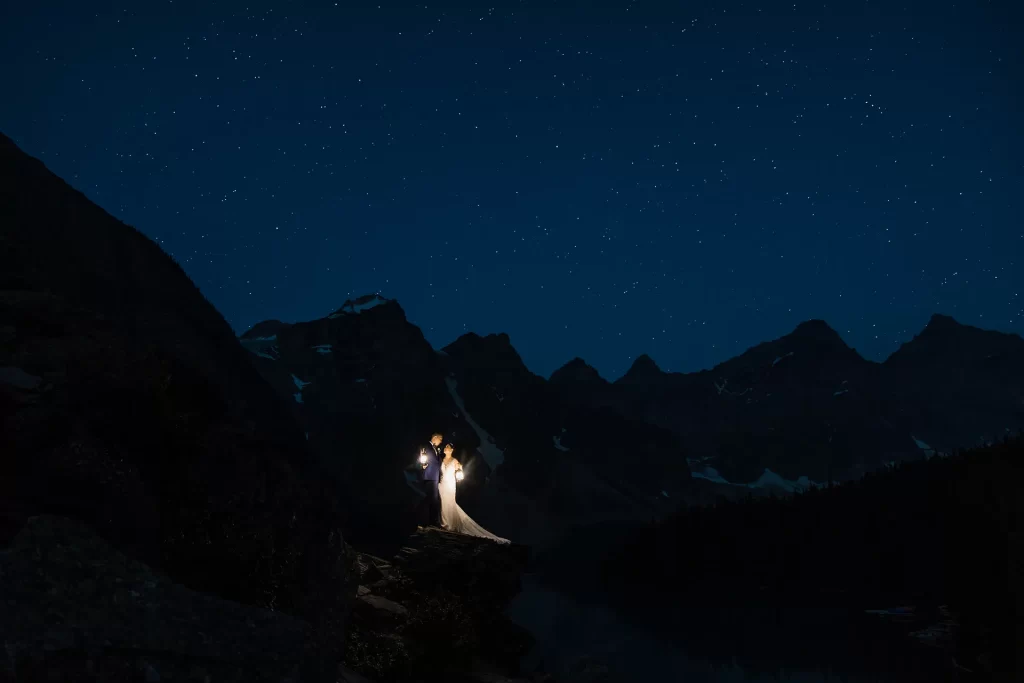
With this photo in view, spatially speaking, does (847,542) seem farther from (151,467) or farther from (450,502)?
(151,467)

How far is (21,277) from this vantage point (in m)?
15.7

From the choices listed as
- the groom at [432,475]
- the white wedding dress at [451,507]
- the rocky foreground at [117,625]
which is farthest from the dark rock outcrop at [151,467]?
the white wedding dress at [451,507]

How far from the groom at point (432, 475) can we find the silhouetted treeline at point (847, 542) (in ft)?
263

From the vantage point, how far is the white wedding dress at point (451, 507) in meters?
27.0

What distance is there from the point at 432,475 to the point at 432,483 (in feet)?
1.38

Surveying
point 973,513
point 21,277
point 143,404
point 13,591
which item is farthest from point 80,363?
point 973,513

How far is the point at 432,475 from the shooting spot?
86.0ft

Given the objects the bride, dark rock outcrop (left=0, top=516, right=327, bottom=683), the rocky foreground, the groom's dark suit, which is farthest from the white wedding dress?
dark rock outcrop (left=0, top=516, right=327, bottom=683)

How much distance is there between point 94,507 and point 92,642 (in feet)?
7.77

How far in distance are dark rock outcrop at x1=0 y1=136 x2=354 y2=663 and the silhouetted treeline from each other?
90.8 metres

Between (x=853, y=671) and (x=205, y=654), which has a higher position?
(x=205, y=654)

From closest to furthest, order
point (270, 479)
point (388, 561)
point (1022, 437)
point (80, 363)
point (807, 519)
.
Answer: point (80, 363)
point (270, 479)
point (388, 561)
point (1022, 437)
point (807, 519)

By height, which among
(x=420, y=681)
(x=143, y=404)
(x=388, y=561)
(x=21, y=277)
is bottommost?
(x=420, y=681)

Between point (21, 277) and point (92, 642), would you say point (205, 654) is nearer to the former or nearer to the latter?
point (92, 642)
